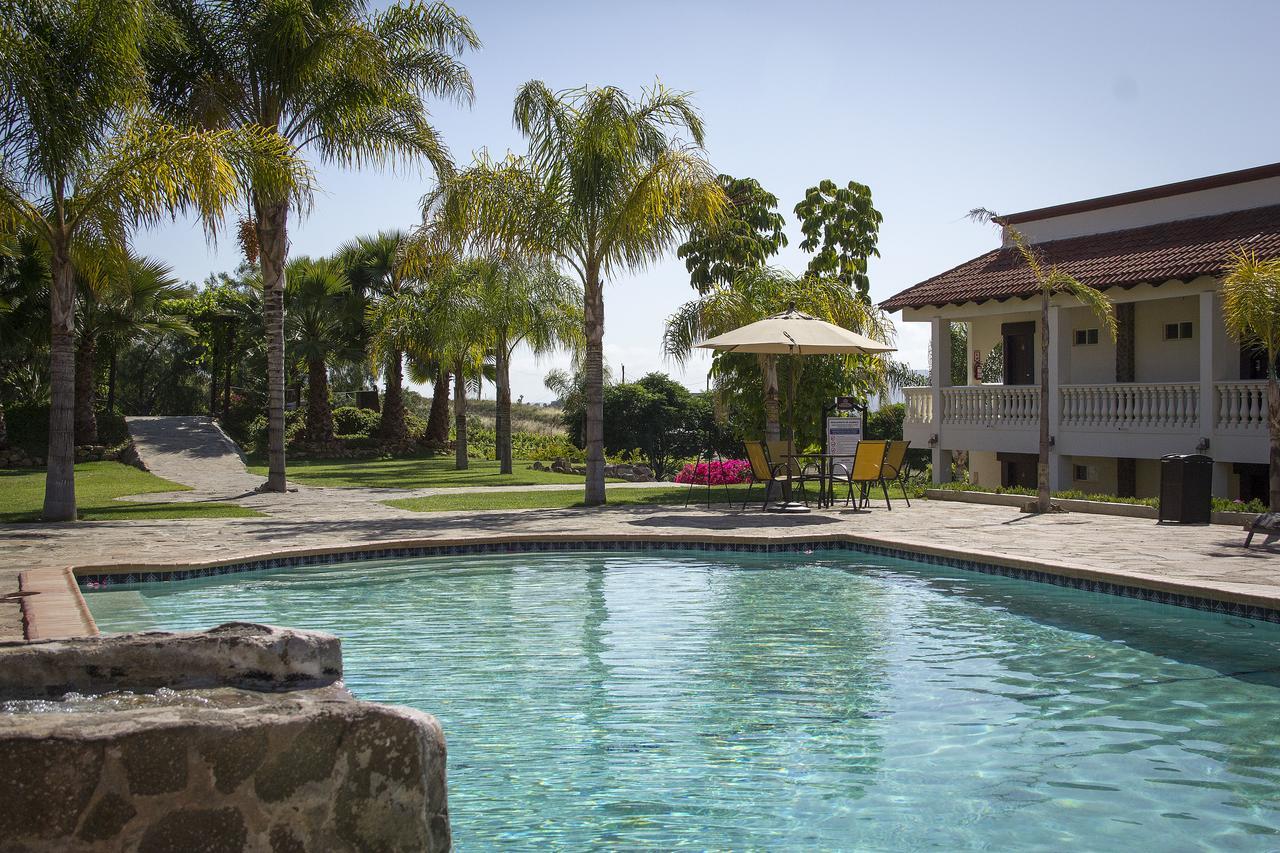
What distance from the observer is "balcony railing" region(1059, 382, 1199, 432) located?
1672 centimetres

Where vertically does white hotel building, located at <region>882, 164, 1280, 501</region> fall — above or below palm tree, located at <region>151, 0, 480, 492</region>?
below

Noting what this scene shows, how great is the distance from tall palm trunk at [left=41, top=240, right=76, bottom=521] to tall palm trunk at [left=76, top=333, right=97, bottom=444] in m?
15.1

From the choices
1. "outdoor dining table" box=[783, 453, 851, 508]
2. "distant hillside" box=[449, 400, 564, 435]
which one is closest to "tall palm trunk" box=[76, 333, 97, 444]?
"distant hillside" box=[449, 400, 564, 435]

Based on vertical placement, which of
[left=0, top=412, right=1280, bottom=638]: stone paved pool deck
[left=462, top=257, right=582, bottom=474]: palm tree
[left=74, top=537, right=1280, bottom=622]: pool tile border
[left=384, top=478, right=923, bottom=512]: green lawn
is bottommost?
[left=74, top=537, right=1280, bottom=622]: pool tile border

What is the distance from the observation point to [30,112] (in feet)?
42.7

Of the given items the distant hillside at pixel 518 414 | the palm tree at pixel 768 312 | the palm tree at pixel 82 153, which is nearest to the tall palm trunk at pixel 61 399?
the palm tree at pixel 82 153

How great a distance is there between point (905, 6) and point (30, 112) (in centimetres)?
1132

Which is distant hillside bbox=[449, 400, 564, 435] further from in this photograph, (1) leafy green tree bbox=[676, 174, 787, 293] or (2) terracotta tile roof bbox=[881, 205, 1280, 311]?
(2) terracotta tile roof bbox=[881, 205, 1280, 311]

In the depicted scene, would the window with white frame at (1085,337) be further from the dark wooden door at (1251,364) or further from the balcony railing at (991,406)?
the dark wooden door at (1251,364)

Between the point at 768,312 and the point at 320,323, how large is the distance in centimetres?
1755

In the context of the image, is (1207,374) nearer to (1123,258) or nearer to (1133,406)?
(1133,406)

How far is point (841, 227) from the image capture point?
140 feet

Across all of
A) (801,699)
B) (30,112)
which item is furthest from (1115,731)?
(30,112)

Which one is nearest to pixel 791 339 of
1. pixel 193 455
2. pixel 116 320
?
pixel 193 455
